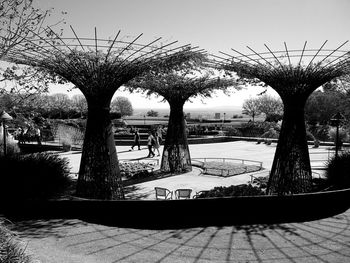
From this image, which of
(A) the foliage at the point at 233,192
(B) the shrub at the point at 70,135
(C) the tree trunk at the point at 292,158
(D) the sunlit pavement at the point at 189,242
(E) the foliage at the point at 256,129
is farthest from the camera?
(E) the foliage at the point at 256,129

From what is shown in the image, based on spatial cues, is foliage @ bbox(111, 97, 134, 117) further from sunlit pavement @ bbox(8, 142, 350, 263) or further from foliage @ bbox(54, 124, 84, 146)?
sunlit pavement @ bbox(8, 142, 350, 263)

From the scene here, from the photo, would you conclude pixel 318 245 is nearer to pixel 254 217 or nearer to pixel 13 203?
pixel 254 217

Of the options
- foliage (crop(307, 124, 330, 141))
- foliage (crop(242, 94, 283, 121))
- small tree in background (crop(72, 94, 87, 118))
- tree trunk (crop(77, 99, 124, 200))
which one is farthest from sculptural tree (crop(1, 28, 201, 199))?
foliage (crop(242, 94, 283, 121))

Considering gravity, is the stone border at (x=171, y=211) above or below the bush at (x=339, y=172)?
below

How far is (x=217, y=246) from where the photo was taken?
5586 mm

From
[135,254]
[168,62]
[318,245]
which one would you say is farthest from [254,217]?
[168,62]

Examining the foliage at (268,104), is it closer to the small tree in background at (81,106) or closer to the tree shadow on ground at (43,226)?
the small tree in background at (81,106)

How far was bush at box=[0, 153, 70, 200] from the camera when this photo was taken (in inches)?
288

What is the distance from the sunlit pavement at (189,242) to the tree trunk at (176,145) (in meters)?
6.42

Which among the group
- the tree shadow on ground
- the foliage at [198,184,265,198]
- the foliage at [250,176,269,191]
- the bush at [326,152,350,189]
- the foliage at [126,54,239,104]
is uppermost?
the foliage at [126,54,239,104]

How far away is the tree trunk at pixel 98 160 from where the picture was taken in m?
7.78

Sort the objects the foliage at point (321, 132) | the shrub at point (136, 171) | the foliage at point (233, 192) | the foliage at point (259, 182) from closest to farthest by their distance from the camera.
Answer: the foliage at point (233, 192) → the foliage at point (259, 182) → the shrub at point (136, 171) → the foliage at point (321, 132)

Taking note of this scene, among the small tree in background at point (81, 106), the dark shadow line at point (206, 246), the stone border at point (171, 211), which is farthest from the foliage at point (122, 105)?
the dark shadow line at point (206, 246)

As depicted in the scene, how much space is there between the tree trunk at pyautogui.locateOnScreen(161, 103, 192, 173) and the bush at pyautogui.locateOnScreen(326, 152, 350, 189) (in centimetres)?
544
